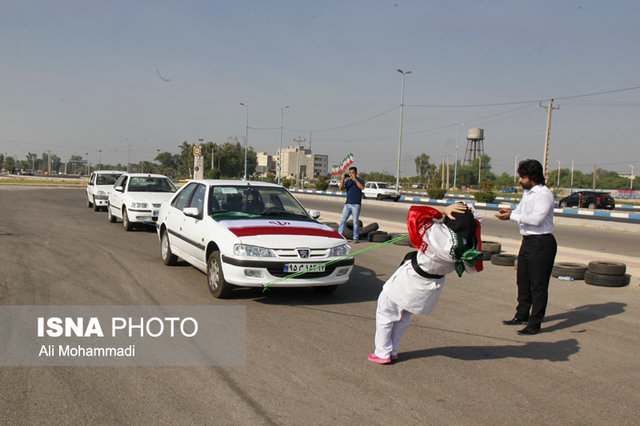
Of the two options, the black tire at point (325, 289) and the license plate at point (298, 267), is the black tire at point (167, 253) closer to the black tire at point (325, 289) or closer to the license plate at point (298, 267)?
the black tire at point (325, 289)

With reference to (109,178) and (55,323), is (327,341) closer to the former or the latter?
(55,323)

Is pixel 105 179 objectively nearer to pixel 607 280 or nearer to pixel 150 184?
pixel 150 184

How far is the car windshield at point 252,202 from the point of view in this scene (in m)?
7.66

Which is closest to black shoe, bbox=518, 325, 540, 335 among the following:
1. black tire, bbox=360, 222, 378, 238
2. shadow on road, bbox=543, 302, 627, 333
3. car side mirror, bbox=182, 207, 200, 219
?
shadow on road, bbox=543, 302, 627, 333

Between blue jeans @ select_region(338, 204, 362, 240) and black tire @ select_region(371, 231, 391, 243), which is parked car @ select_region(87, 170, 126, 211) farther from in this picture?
black tire @ select_region(371, 231, 391, 243)

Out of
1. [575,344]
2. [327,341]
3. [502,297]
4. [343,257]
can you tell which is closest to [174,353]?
[327,341]

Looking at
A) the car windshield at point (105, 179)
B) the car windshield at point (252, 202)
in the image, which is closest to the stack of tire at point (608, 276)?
the car windshield at point (252, 202)

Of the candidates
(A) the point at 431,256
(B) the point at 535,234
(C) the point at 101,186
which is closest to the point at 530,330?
(B) the point at 535,234

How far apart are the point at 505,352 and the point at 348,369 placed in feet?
5.63

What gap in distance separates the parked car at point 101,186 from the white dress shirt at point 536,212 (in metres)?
18.1

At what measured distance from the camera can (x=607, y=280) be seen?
28.1ft

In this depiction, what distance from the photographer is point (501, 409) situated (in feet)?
12.3

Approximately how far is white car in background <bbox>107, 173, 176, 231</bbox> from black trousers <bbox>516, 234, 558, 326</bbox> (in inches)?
413

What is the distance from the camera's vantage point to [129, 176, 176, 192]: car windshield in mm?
15570
